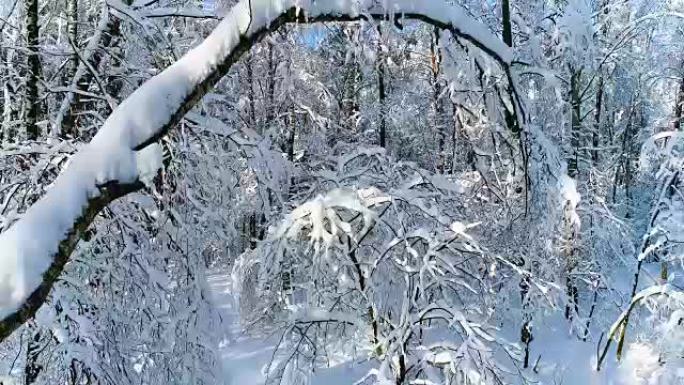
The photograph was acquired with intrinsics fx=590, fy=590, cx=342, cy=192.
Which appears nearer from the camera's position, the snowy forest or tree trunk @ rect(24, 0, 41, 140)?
the snowy forest

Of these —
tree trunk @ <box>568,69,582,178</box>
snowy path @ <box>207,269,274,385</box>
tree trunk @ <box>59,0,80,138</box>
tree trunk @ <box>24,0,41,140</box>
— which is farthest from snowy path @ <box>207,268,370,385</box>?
tree trunk @ <box>568,69,582,178</box>

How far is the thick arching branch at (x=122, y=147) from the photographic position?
6.34ft

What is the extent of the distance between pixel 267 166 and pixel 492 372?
2.38 meters

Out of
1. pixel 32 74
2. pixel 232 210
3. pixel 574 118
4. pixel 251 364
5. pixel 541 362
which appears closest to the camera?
pixel 32 74

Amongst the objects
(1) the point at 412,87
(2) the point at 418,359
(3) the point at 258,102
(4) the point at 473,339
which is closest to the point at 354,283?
(2) the point at 418,359

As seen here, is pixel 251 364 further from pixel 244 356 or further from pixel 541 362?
pixel 541 362

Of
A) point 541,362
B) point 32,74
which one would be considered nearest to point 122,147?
point 32,74

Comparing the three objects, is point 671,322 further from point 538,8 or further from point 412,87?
point 412,87

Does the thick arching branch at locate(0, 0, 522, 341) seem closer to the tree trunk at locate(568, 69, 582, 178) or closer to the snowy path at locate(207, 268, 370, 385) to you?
the snowy path at locate(207, 268, 370, 385)

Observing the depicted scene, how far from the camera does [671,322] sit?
25.9 feet

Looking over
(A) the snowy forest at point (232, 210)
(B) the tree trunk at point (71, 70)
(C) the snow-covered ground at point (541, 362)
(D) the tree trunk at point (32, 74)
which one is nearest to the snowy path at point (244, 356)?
(C) the snow-covered ground at point (541, 362)

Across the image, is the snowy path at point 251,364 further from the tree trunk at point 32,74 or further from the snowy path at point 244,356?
the tree trunk at point 32,74

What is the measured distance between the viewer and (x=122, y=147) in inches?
82.4

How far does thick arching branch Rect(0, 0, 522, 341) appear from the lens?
1.93m
